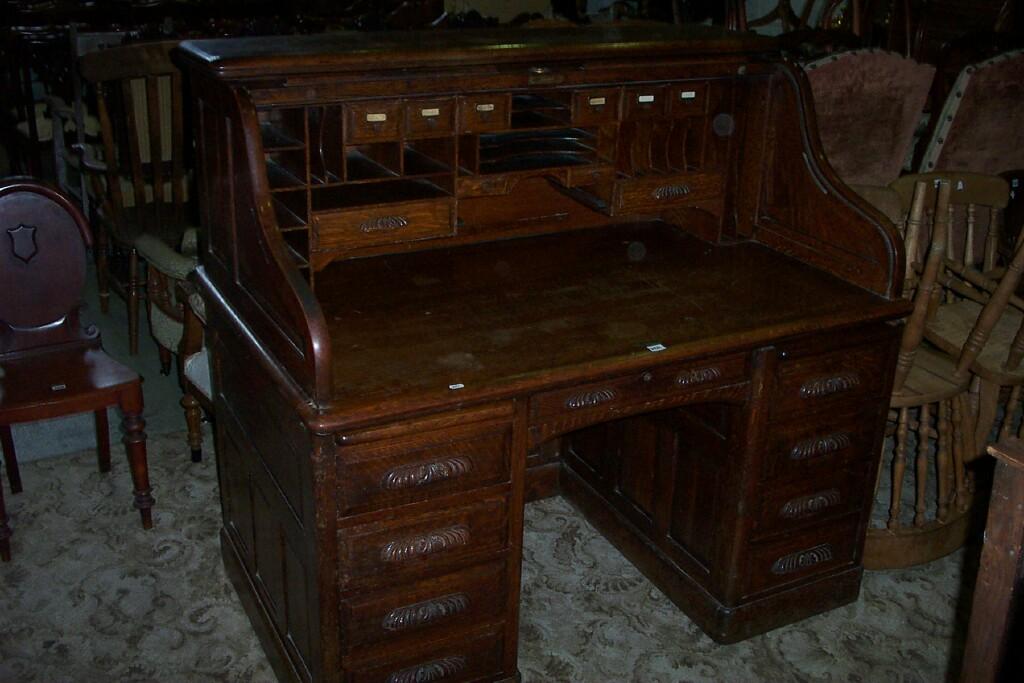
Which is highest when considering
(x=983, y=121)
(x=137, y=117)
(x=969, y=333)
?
(x=983, y=121)

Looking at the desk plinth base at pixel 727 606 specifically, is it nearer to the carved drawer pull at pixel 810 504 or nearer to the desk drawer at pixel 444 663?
the carved drawer pull at pixel 810 504

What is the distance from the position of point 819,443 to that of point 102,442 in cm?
215

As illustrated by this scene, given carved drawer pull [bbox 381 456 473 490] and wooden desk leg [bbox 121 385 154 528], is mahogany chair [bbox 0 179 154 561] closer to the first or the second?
wooden desk leg [bbox 121 385 154 528]

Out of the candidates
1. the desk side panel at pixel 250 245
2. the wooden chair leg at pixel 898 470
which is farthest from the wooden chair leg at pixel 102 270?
the wooden chair leg at pixel 898 470

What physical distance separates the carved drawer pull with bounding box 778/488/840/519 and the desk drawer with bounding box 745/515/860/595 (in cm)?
6

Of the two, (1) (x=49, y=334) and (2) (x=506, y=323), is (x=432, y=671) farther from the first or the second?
(1) (x=49, y=334)

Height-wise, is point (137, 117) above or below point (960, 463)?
above

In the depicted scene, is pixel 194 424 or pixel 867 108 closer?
pixel 194 424

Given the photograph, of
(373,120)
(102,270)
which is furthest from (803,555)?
(102,270)

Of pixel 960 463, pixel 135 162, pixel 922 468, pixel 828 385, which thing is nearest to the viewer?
pixel 828 385

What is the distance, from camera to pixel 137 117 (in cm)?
462

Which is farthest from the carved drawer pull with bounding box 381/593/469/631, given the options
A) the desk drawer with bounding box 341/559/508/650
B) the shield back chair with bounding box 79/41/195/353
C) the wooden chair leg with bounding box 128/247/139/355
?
the wooden chair leg with bounding box 128/247/139/355

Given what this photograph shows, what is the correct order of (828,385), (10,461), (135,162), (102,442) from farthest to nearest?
(135,162) → (102,442) → (10,461) → (828,385)

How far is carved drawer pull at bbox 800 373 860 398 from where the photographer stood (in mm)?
2521
